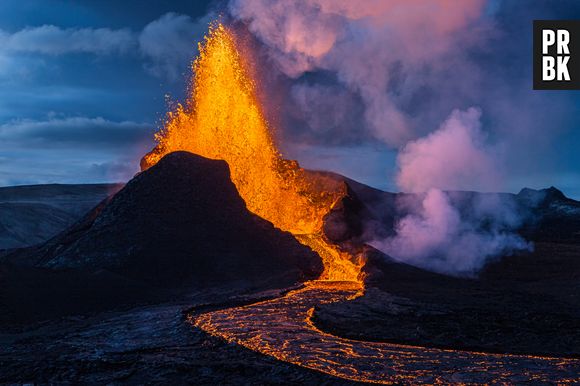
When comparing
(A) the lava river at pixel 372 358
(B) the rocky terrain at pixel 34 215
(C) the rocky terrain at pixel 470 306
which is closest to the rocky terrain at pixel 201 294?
(C) the rocky terrain at pixel 470 306

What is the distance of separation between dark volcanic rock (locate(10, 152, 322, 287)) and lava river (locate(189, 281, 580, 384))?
795cm

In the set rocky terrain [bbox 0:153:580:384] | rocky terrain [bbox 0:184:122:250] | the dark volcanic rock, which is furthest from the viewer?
rocky terrain [bbox 0:184:122:250]

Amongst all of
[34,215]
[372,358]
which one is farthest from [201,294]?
[34,215]

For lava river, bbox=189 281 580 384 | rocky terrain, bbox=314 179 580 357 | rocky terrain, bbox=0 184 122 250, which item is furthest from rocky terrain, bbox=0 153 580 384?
rocky terrain, bbox=0 184 122 250

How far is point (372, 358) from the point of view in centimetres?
1045

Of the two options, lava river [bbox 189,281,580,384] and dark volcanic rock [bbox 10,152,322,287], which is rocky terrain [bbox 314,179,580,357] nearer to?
lava river [bbox 189,281,580,384]

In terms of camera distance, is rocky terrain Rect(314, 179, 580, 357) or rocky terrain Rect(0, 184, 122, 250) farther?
rocky terrain Rect(0, 184, 122, 250)

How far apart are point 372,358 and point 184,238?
15.3 meters

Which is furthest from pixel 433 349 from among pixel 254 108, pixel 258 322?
pixel 254 108

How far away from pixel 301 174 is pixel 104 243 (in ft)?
54.7

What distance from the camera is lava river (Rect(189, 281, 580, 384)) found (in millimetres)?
9180

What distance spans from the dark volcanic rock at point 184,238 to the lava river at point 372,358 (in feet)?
26.1

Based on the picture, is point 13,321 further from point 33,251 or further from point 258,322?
point 33,251

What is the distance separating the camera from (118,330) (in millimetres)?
13797
